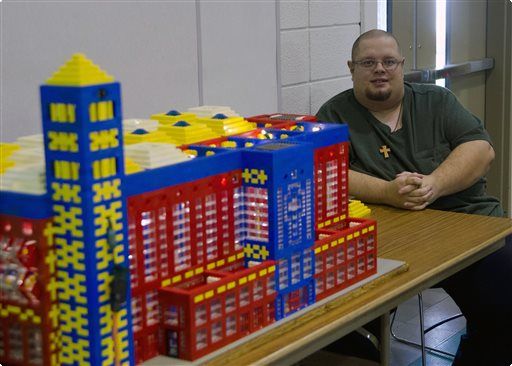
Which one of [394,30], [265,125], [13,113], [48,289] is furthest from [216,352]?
[394,30]

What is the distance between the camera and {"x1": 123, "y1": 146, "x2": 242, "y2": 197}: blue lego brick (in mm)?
1539

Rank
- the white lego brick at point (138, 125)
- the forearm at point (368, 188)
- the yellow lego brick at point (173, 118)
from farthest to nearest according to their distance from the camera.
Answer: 1. the forearm at point (368, 188)
2. the yellow lego brick at point (173, 118)
3. the white lego brick at point (138, 125)

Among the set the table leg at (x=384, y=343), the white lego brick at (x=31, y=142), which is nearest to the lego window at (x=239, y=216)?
the white lego brick at (x=31, y=142)

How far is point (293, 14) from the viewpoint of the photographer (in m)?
3.44

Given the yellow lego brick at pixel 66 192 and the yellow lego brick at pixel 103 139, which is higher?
the yellow lego brick at pixel 103 139

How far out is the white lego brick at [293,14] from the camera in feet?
11.1

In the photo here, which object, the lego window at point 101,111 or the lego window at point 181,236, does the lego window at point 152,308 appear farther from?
the lego window at point 101,111

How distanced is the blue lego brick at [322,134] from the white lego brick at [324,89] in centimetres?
154

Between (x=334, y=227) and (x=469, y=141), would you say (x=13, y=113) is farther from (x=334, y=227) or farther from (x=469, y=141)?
(x=469, y=141)

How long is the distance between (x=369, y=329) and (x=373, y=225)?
385mm

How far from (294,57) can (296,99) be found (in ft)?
0.59

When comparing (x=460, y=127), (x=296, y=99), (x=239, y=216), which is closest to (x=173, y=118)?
(x=239, y=216)

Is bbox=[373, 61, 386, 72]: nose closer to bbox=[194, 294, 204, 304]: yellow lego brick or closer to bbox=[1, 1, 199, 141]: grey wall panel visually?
bbox=[1, 1, 199, 141]: grey wall panel

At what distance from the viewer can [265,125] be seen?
2150mm
